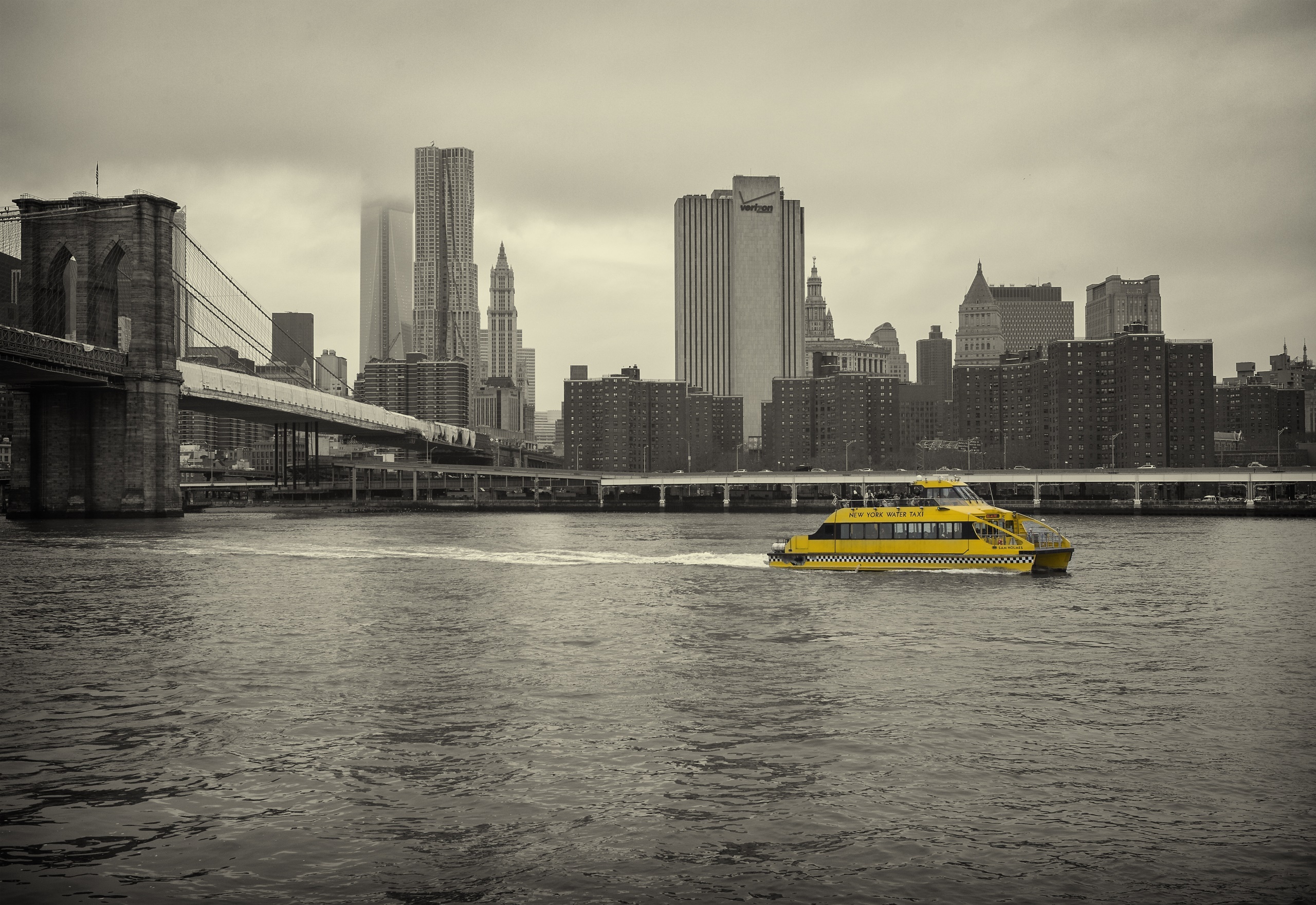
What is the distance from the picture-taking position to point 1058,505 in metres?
128

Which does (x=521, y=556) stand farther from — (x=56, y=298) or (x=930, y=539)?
(x=56, y=298)

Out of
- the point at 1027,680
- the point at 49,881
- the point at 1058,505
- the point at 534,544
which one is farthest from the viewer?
the point at 1058,505

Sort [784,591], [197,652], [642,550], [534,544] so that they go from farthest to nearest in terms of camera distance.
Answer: [534,544] → [642,550] → [784,591] → [197,652]

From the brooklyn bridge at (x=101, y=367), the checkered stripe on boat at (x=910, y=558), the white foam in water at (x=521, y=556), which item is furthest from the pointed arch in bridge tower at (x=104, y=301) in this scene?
the checkered stripe on boat at (x=910, y=558)

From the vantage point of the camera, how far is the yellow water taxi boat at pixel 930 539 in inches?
1780

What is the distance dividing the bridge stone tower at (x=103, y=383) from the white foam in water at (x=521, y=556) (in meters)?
34.8

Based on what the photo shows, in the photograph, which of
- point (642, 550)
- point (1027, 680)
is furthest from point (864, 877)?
point (642, 550)

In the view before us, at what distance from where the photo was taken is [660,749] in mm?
16766

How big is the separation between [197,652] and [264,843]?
14.8 meters

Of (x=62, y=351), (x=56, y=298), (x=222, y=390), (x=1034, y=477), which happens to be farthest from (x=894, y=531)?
(x=1034, y=477)

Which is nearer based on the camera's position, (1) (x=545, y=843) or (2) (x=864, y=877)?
(2) (x=864, y=877)

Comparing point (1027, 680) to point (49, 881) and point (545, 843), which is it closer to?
point (545, 843)

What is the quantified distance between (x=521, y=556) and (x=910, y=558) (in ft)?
70.0

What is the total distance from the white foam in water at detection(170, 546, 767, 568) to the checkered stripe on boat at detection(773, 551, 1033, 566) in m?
3.09
